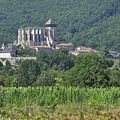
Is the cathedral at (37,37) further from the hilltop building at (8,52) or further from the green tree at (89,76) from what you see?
the green tree at (89,76)

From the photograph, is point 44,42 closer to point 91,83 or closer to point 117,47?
point 117,47

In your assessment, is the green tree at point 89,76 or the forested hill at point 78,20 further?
the forested hill at point 78,20

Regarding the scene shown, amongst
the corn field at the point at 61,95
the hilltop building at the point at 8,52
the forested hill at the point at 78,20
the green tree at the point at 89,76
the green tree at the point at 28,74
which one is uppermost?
the corn field at the point at 61,95

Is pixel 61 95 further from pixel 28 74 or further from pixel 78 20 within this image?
pixel 78 20

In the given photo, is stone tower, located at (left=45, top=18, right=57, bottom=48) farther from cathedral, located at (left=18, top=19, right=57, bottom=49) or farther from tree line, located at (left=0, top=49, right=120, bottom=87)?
tree line, located at (left=0, top=49, right=120, bottom=87)

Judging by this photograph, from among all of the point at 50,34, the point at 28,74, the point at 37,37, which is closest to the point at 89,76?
the point at 28,74

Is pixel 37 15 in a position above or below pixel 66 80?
below

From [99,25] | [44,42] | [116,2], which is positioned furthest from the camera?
[116,2]

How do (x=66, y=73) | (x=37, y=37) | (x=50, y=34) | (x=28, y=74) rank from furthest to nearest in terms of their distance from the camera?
1. (x=50, y=34)
2. (x=37, y=37)
3. (x=28, y=74)
4. (x=66, y=73)

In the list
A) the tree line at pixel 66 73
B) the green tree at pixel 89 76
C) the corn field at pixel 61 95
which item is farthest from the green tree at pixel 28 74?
the corn field at pixel 61 95

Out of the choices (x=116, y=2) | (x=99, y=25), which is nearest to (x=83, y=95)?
(x=99, y=25)

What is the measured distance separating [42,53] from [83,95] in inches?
2300

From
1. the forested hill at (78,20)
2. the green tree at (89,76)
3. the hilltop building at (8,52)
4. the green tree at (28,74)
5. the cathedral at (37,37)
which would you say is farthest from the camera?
the forested hill at (78,20)

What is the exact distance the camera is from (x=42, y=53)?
101 meters
